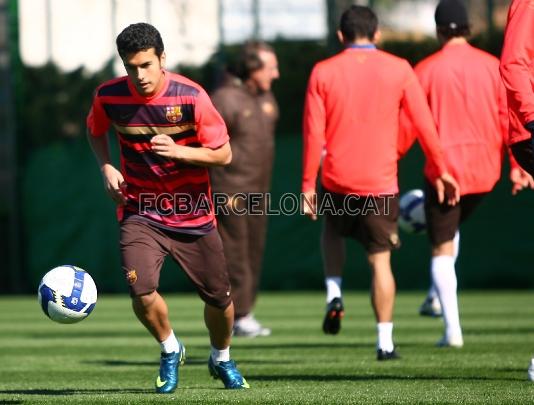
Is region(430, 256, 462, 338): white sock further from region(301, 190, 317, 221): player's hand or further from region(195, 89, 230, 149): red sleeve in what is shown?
region(195, 89, 230, 149): red sleeve

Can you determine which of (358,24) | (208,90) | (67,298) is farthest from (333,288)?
(208,90)

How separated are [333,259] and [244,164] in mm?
2659

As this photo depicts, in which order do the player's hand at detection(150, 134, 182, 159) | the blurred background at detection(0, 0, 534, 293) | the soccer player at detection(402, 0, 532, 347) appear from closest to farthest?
1. the player's hand at detection(150, 134, 182, 159)
2. the soccer player at detection(402, 0, 532, 347)
3. the blurred background at detection(0, 0, 534, 293)

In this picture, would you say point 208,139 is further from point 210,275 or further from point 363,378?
point 363,378

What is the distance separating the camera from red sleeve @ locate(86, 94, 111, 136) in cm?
728

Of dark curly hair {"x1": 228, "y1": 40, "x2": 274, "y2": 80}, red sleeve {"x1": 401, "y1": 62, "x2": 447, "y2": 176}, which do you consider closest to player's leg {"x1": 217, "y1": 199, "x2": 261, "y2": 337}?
dark curly hair {"x1": 228, "y1": 40, "x2": 274, "y2": 80}

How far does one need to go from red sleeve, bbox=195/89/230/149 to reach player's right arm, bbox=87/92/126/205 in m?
0.49

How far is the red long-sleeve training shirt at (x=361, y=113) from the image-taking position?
897 centimetres

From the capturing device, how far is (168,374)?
23.7 ft

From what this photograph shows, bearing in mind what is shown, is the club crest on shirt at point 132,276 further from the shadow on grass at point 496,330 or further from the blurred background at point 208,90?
the blurred background at point 208,90

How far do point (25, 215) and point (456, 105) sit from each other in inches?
429

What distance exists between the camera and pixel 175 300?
57.7ft

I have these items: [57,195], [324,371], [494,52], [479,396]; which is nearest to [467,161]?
[324,371]

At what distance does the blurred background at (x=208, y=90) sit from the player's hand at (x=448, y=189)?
27.7 ft
